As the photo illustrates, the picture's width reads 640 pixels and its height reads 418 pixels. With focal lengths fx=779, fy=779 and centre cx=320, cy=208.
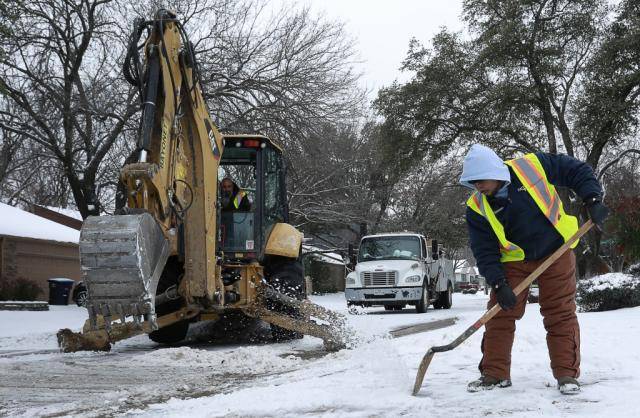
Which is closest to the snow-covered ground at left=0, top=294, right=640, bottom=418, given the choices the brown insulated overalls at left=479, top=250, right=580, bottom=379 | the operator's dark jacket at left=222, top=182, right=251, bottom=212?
the brown insulated overalls at left=479, top=250, right=580, bottom=379

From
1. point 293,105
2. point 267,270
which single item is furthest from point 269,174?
point 293,105

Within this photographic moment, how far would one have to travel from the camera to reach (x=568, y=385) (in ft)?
15.4

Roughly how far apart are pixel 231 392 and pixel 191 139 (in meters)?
3.58

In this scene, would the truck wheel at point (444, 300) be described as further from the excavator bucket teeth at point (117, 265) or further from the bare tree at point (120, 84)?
the excavator bucket teeth at point (117, 265)

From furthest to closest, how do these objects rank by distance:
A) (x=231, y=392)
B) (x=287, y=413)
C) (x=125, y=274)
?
(x=125, y=274)
(x=231, y=392)
(x=287, y=413)

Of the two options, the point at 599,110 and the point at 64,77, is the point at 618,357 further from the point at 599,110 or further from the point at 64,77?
the point at 599,110

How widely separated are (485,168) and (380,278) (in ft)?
47.6

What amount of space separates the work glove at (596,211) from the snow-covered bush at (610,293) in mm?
7894

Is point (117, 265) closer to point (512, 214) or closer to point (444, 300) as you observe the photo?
point (512, 214)

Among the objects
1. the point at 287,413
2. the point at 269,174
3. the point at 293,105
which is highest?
the point at 293,105

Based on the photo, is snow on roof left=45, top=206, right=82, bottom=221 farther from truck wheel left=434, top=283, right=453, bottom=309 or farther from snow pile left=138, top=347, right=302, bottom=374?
snow pile left=138, top=347, right=302, bottom=374

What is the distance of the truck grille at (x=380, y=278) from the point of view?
63.1 feet

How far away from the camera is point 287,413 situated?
4.64m

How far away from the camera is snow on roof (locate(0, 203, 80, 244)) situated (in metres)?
22.4
